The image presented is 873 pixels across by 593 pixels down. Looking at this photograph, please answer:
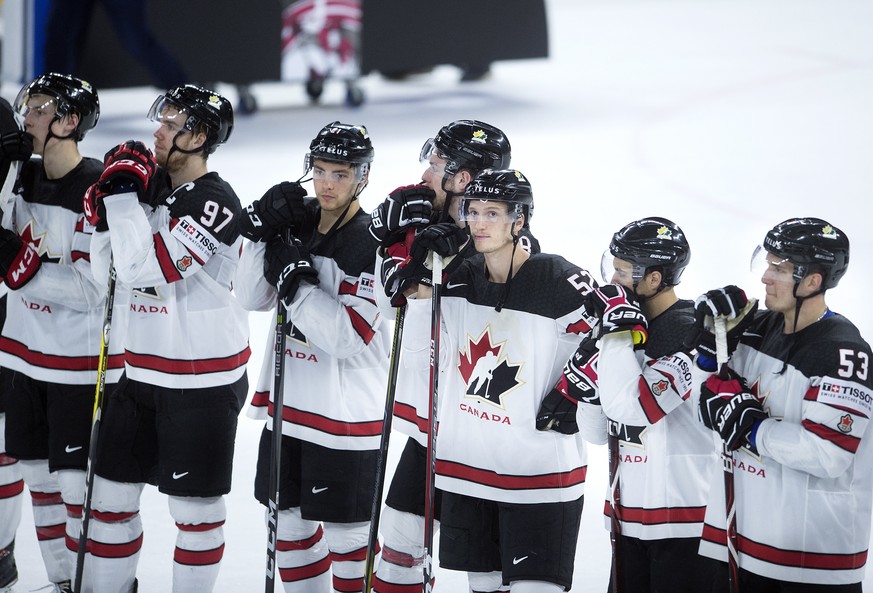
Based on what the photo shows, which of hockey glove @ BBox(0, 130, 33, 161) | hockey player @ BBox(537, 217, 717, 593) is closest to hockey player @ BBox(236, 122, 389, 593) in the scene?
hockey player @ BBox(537, 217, 717, 593)

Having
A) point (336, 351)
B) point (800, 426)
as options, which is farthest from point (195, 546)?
point (800, 426)

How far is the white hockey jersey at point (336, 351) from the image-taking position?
4207 millimetres

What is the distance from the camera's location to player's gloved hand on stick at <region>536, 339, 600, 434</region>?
12.1 ft

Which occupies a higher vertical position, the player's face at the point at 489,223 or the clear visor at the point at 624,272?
the player's face at the point at 489,223

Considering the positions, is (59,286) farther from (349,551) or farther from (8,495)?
(349,551)

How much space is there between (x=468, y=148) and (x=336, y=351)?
2.47ft

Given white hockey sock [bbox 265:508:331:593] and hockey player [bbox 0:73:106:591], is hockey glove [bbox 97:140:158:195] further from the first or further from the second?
white hockey sock [bbox 265:508:331:593]

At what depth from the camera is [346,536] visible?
4328mm

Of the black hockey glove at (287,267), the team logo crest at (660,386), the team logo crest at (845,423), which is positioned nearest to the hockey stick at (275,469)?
the black hockey glove at (287,267)

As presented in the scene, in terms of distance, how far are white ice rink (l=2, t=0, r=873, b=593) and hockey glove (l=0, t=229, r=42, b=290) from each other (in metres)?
1.14

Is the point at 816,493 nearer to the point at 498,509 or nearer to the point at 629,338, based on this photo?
the point at 629,338

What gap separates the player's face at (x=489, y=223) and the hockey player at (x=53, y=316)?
141 cm

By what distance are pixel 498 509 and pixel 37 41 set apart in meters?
7.94

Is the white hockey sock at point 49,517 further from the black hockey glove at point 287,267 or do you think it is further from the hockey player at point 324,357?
the black hockey glove at point 287,267
